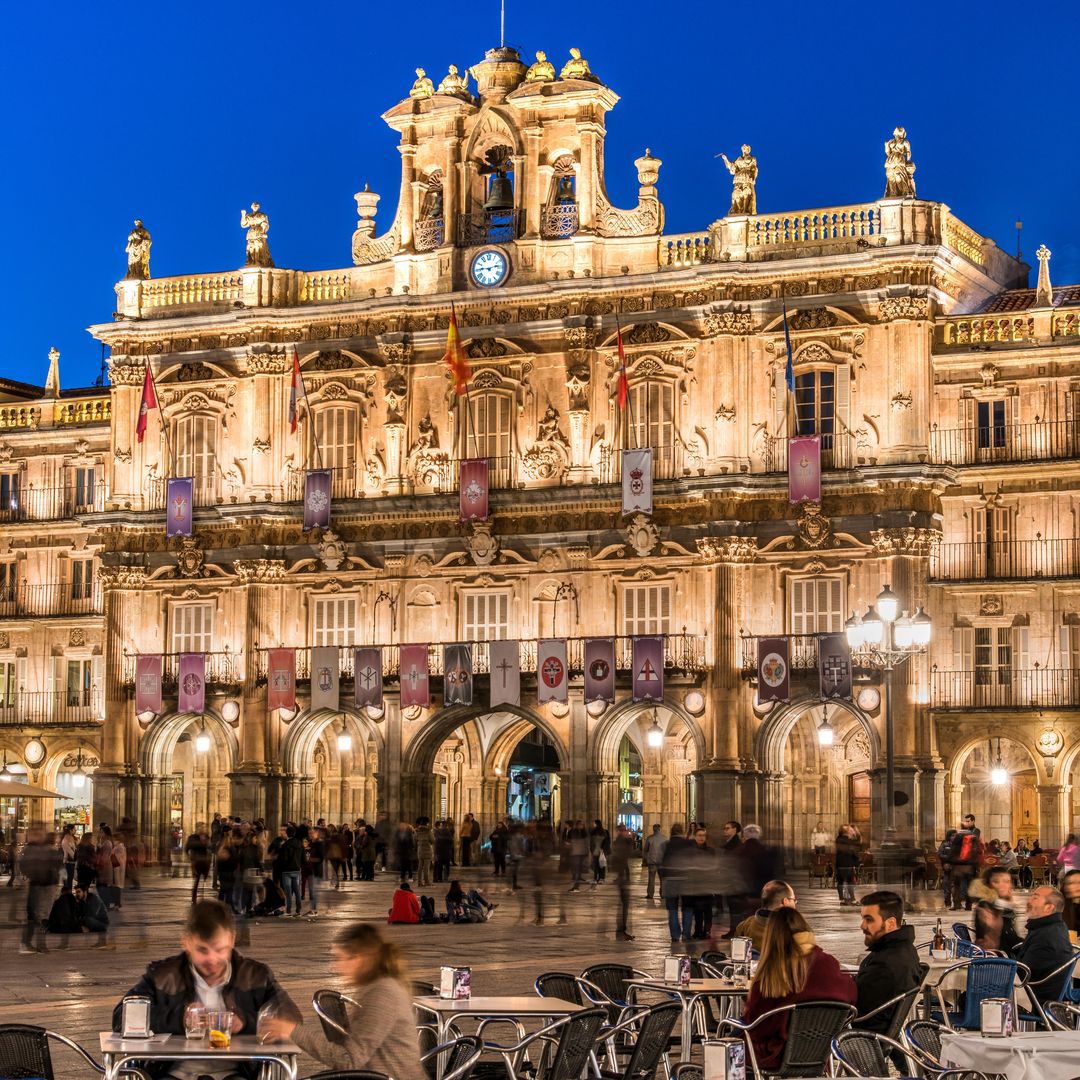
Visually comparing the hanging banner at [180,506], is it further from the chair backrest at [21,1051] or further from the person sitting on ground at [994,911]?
the chair backrest at [21,1051]

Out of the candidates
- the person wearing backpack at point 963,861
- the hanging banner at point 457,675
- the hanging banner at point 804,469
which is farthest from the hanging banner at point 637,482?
the person wearing backpack at point 963,861

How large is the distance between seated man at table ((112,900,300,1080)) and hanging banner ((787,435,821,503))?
125 feet

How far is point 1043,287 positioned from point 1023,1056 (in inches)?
1715

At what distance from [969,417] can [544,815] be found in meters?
18.2

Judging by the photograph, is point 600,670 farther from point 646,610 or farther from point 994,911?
point 994,911

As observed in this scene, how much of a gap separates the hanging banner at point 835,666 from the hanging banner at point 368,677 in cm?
1100

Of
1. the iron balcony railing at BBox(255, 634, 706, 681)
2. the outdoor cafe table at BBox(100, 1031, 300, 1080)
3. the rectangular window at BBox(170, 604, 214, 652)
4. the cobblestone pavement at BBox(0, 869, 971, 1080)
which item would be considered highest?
the rectangular window at BBox(170, 604, 214, 652)

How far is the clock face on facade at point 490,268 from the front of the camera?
5638 centimetres

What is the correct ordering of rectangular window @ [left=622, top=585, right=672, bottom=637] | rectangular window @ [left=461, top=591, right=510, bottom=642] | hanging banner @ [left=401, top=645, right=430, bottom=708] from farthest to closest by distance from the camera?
1. rectangular window @ [left=461, top=591, right=510, bottom=642]
2. hanging banner @ [left=401, top=645, right=430, bottom=708]
3. rectangular window @ [left=622, top=585, right=672, bottom=637]

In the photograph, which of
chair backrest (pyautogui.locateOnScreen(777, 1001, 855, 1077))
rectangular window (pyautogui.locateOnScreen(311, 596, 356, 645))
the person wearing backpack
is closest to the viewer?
chair backrest (pyautogui.locateOnScreen(777, 1001, 855, 1077))

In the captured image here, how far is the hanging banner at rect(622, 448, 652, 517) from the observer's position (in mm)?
52938

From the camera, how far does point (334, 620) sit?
187 feet

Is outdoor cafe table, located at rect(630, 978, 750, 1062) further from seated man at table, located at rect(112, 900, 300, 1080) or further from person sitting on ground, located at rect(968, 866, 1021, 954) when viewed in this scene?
seated man at table, located at rect(112, 900, 300, 1080)

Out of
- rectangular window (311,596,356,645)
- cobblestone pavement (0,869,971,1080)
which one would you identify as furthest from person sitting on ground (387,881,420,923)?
rectangular window (311,596,356,645)
